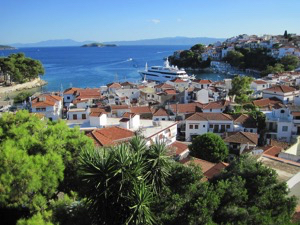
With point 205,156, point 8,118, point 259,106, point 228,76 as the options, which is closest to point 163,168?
point 8,118

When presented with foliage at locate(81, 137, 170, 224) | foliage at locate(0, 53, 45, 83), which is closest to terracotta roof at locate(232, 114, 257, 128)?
foliage at locate(81, 137, 170, 224)

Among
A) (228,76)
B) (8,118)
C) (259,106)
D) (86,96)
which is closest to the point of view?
(8,118)

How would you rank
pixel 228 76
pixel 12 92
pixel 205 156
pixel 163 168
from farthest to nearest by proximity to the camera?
1. pixel 228 76
2. pixel 12 92
3. pixel 205 156
4. pixel 163 168

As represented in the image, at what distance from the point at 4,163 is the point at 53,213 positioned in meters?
2.28

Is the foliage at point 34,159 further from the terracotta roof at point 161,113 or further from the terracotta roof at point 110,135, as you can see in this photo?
the terracotta roof at point 161,113

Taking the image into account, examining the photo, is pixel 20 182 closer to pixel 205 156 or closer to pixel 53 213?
pixel 53 213

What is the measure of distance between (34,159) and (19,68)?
61860 millimetres

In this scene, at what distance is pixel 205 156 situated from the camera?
67.9 feet

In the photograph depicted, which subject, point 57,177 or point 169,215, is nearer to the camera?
point 169,215

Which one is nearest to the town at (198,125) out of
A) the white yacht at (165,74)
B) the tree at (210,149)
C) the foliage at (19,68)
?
the tree at (210,149)

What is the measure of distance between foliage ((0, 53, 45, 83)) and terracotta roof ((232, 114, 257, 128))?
50470mm

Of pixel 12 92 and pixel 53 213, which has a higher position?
pixel 53 213

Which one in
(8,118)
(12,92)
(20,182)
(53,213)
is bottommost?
(12,92)

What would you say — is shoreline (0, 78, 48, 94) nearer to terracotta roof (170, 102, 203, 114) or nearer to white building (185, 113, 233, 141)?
terracotta roof (170, 102, 203, 114)
